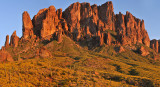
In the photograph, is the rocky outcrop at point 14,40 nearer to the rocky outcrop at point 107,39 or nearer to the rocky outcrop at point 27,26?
the rocky outcrop at point 27,26

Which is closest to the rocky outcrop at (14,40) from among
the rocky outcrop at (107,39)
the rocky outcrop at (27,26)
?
the rocky outcrop at (27,26)

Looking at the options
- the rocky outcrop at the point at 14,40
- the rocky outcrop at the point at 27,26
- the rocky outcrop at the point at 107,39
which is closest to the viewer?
the rocky outcrop at the point at 14,40

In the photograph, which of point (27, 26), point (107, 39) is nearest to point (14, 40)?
point (27, 26)

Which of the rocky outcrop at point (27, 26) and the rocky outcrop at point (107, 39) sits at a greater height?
the rocky outcrop at point (27, 26)

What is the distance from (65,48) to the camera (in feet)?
518

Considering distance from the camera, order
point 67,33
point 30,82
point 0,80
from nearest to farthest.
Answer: point 0,80 → point 30,82 → point 67,33

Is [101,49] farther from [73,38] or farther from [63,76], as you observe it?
[63,76]

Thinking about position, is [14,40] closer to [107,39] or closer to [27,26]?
[27,26]

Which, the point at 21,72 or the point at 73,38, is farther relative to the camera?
the point at 73,38

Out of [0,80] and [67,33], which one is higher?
[67,33]

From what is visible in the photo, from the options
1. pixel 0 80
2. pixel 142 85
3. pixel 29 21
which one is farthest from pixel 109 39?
pixel 0 80

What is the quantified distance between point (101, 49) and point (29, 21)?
91654 millimetres

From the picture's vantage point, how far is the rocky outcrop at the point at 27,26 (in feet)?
596

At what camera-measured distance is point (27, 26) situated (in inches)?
7451
